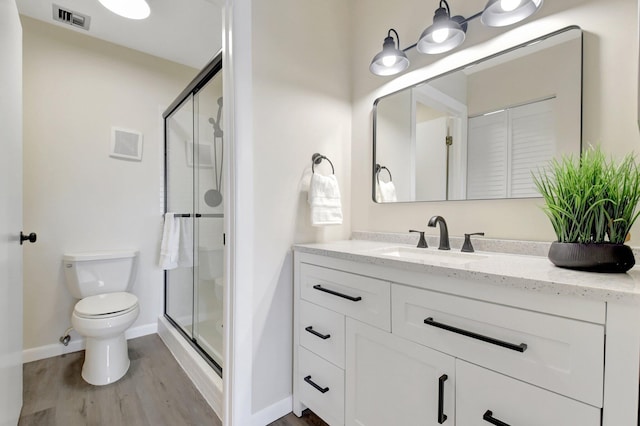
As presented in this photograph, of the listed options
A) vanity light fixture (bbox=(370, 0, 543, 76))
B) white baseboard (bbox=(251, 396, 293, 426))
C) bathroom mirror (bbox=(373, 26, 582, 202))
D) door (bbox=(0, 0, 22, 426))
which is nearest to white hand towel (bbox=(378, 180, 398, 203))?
bathroom mirror (bbox=(373, 26, 582, 202))

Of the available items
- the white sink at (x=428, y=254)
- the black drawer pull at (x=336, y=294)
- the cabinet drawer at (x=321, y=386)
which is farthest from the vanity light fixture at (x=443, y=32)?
the cabinet drawer at (x=321, y=386)

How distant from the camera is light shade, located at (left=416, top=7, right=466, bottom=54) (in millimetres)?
1293

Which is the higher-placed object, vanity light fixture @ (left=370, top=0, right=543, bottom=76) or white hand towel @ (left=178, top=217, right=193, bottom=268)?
vanity light fixture @ (left=370, top=0, right=543, bottom=76)

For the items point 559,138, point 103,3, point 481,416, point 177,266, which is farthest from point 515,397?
point 103,3

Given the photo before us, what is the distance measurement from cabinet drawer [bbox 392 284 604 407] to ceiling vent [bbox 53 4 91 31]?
2732 mm

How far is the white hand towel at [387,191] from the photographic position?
1.70 meters

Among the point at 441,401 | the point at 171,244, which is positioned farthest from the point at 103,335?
the point at 441,401

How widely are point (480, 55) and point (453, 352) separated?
4.17ft

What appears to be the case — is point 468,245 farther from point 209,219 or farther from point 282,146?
A: point 209,219

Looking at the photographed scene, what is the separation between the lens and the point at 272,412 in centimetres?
144

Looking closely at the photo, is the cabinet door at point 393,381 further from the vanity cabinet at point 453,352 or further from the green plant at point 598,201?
the green plant at point 598,201

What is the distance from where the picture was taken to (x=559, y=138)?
113cm

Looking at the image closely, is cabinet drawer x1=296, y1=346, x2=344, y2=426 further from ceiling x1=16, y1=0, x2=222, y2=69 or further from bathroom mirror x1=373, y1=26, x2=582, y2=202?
ceiling x1=16, y1=0, x2=222, y2=69

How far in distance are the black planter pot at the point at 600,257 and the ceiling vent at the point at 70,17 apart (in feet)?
9.86
